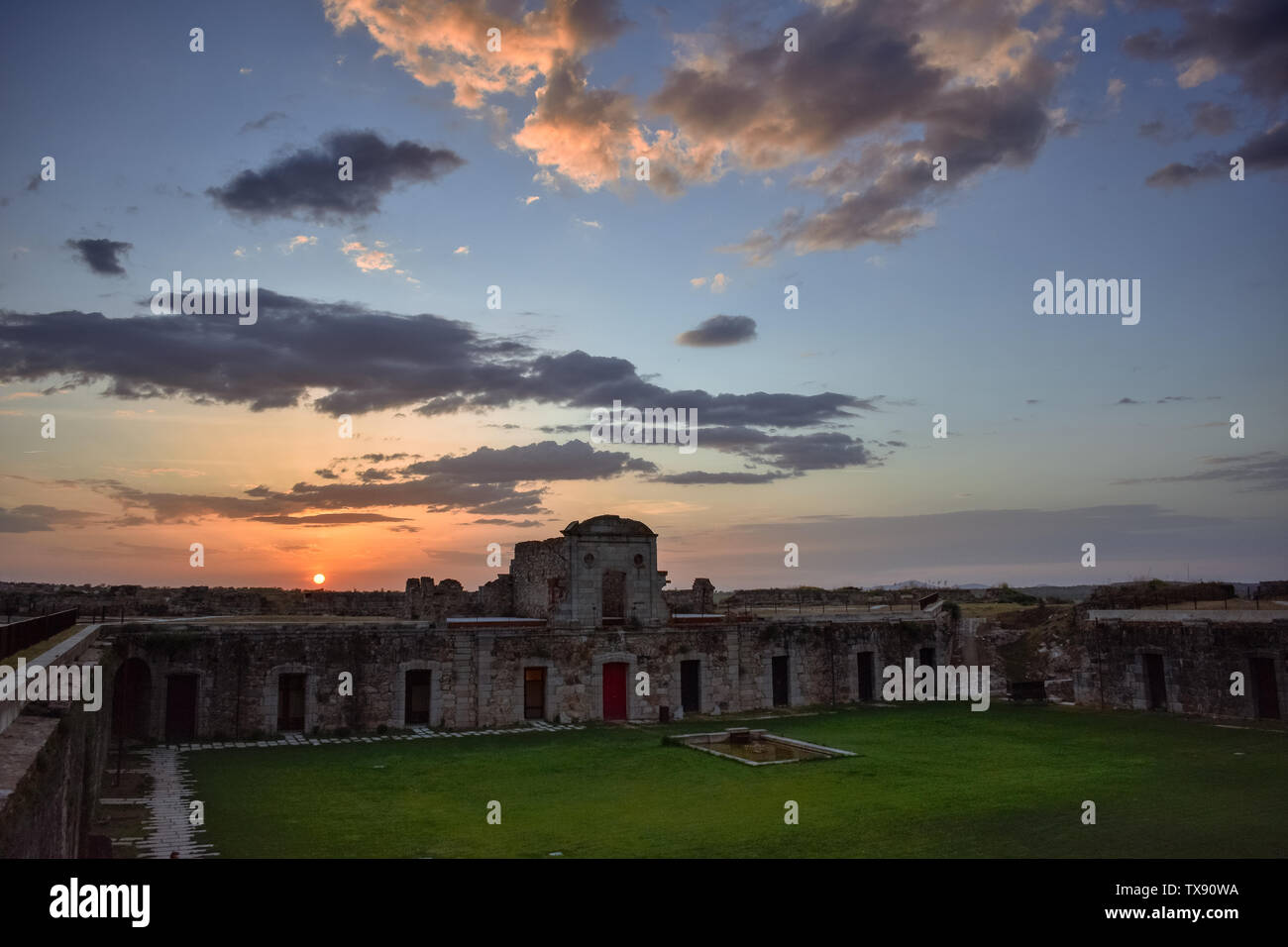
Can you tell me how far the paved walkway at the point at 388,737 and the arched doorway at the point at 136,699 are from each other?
1366mm

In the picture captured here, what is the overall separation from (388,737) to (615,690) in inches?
335

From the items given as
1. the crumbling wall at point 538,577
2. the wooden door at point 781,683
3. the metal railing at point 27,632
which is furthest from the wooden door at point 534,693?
the metal railing at point 27,632

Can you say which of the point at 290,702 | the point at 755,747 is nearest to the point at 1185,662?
the point at 755,747

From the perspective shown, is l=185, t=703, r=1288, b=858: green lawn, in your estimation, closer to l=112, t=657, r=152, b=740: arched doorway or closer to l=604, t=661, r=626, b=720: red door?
l=112, t=657, r=152, b=740: arched doorway

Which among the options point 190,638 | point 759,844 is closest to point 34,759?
point 759,844

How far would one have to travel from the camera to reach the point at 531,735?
28.9m

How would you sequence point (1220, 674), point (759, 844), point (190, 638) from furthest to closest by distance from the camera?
point (1220, 674) → point (190, 638) → point (759, 844)

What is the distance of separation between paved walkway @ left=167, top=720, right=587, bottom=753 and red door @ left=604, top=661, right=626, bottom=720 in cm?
191

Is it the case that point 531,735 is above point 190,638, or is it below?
below

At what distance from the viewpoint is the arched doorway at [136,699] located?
26469 mm

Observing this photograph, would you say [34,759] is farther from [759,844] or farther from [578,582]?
[578,582]

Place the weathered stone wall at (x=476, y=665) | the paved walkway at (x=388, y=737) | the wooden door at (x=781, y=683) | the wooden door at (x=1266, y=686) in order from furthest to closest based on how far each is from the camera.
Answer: the wooden door at (x=781, y=683), the wooden door at (x=1266, y=686), the weathered stone wall at (x=476, y=665), the paved walkway at (x=388, y=737)

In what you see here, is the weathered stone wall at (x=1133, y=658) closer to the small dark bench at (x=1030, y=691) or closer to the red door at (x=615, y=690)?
the small dark bench at (x=1030, y=691)
